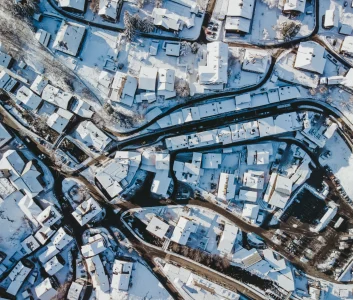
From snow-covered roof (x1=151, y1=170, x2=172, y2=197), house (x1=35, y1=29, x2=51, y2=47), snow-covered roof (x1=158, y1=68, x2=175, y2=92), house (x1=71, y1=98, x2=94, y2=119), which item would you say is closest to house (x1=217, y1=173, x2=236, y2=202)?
snow-covered roof (x1=151, y1=170, x2=172, y2=197)

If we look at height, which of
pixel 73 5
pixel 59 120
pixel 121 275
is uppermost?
pixel 73 5

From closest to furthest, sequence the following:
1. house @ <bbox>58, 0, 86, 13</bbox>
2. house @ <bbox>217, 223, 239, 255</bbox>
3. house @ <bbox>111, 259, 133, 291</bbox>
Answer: house @ <bbox>58, 0, 86, 13</bbox>, house @ <bbox>111, 259, 133, 291</bbox>, house @ <bbox>217, 223, 239, 255</bbox>

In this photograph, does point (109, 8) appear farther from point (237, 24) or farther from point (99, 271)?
point (99, 271)

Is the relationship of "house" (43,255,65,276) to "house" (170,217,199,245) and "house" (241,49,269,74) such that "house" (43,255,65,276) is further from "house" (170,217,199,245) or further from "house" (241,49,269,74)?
"house" (241,49,269,74)

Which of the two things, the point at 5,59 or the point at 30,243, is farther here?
the point at 30,243

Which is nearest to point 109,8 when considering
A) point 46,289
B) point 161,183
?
point 161,183

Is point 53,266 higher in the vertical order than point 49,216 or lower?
lower

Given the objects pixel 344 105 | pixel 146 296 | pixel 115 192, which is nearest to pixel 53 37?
pixel 115 192
